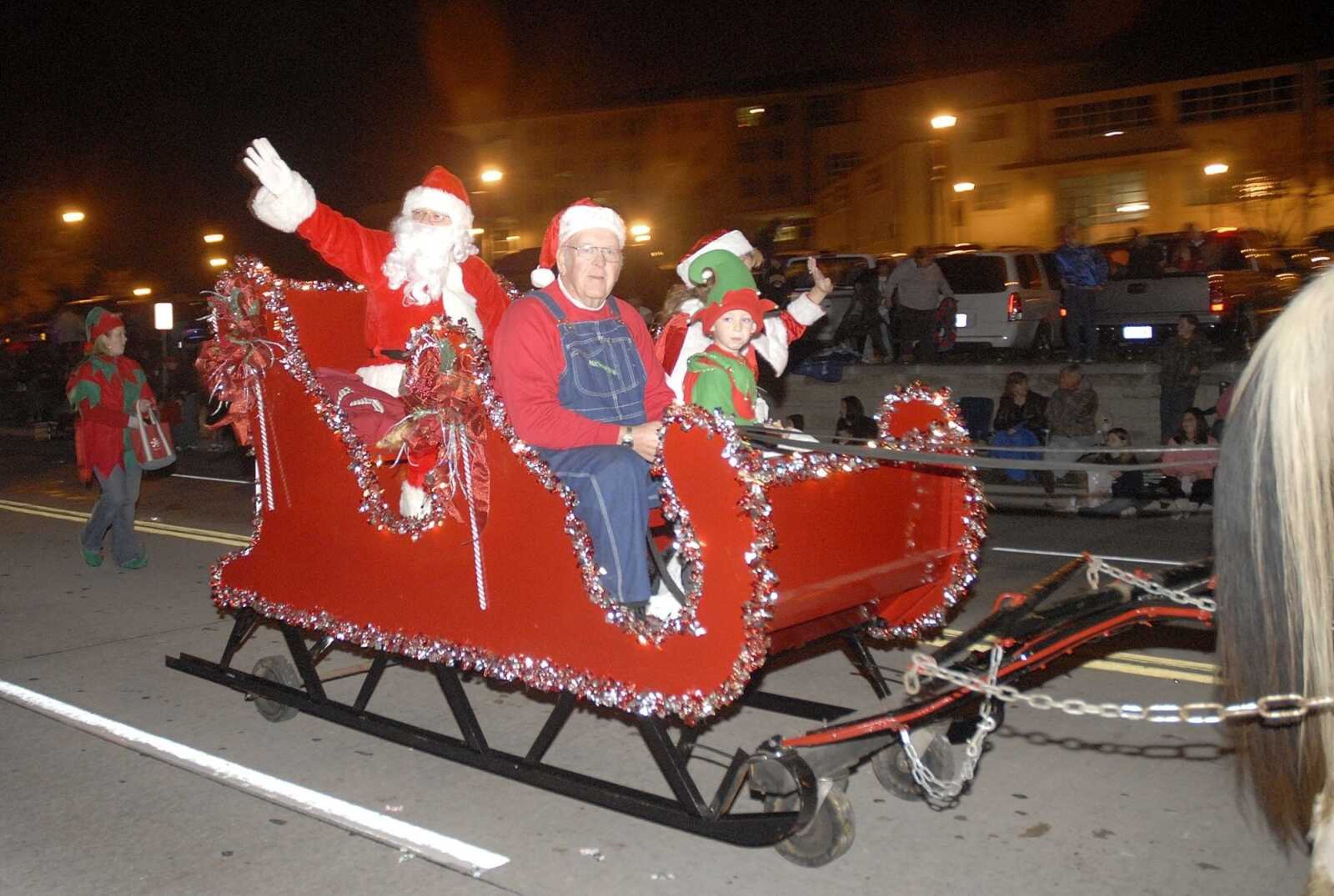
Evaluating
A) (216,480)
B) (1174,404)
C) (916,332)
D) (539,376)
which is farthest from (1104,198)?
(539,376)

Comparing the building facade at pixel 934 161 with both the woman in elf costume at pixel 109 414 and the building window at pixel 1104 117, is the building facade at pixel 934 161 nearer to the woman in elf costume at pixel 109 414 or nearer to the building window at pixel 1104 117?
the building window at pixel 1104 117

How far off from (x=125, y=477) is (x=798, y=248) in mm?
36840

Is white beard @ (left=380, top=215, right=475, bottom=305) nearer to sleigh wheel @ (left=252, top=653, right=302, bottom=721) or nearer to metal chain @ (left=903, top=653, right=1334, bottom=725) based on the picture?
sleigh wheel @ (left=252, top=653, right=302, bottom=721)

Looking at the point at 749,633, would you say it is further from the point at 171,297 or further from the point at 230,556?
the point at 171,297

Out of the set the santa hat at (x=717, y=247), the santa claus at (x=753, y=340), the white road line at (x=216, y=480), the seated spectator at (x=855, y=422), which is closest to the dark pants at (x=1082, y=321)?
the seated spectator at (x=855, y=422)

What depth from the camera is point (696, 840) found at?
163 inches

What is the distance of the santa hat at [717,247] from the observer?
15.9ft

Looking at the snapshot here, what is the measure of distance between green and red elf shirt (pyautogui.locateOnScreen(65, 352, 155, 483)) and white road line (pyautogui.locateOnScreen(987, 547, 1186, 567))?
20.6ft

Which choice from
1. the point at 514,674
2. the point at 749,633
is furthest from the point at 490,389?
the point at 749,633

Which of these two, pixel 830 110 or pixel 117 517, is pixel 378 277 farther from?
pixel 830 110

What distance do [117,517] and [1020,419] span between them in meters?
7.89

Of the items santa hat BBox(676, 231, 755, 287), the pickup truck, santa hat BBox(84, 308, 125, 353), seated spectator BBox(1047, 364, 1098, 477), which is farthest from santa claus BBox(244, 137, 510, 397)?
the pickup truck

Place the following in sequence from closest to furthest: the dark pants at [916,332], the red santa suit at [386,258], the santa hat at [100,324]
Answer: the red santa suit at [386,258]
the santa hat at [100,324]
the dark pants at [916,332]

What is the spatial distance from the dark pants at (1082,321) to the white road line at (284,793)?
12000mm
